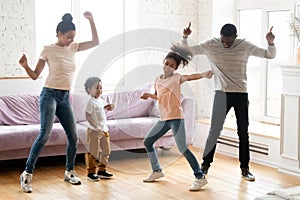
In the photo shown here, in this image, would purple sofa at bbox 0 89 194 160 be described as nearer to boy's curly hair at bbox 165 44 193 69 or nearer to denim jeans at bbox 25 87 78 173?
denim jeans at bbox 25 87 78 173

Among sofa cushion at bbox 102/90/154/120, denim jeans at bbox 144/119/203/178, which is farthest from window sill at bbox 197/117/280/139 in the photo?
denim jeans at bbox 144/119/203/178

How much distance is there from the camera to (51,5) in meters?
5.91

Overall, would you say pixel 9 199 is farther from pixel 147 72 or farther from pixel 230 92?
pixel 147 72

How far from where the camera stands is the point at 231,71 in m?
4.43

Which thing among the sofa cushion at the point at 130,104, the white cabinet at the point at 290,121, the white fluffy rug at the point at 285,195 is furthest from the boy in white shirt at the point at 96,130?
the white fluffy rug at the point at 285,195

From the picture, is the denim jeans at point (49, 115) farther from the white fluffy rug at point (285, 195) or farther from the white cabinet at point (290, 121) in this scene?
the white fluffy rug at point (285, 195)

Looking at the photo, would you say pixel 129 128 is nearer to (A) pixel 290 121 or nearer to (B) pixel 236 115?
(B) pixel 236 115

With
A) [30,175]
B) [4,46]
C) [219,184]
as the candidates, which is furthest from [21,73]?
[219,184]

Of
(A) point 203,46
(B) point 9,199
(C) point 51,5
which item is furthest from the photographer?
(C) point 51,5

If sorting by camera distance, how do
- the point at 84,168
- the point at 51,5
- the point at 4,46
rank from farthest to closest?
1. the point at 51,5
2. the point at 4,46
3. the point at 84,168

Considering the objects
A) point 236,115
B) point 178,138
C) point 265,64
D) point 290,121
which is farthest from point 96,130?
point 265,64

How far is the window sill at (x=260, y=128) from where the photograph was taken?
5.15m

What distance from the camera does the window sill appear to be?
Result: 515 cm

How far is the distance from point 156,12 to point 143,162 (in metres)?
2.09
